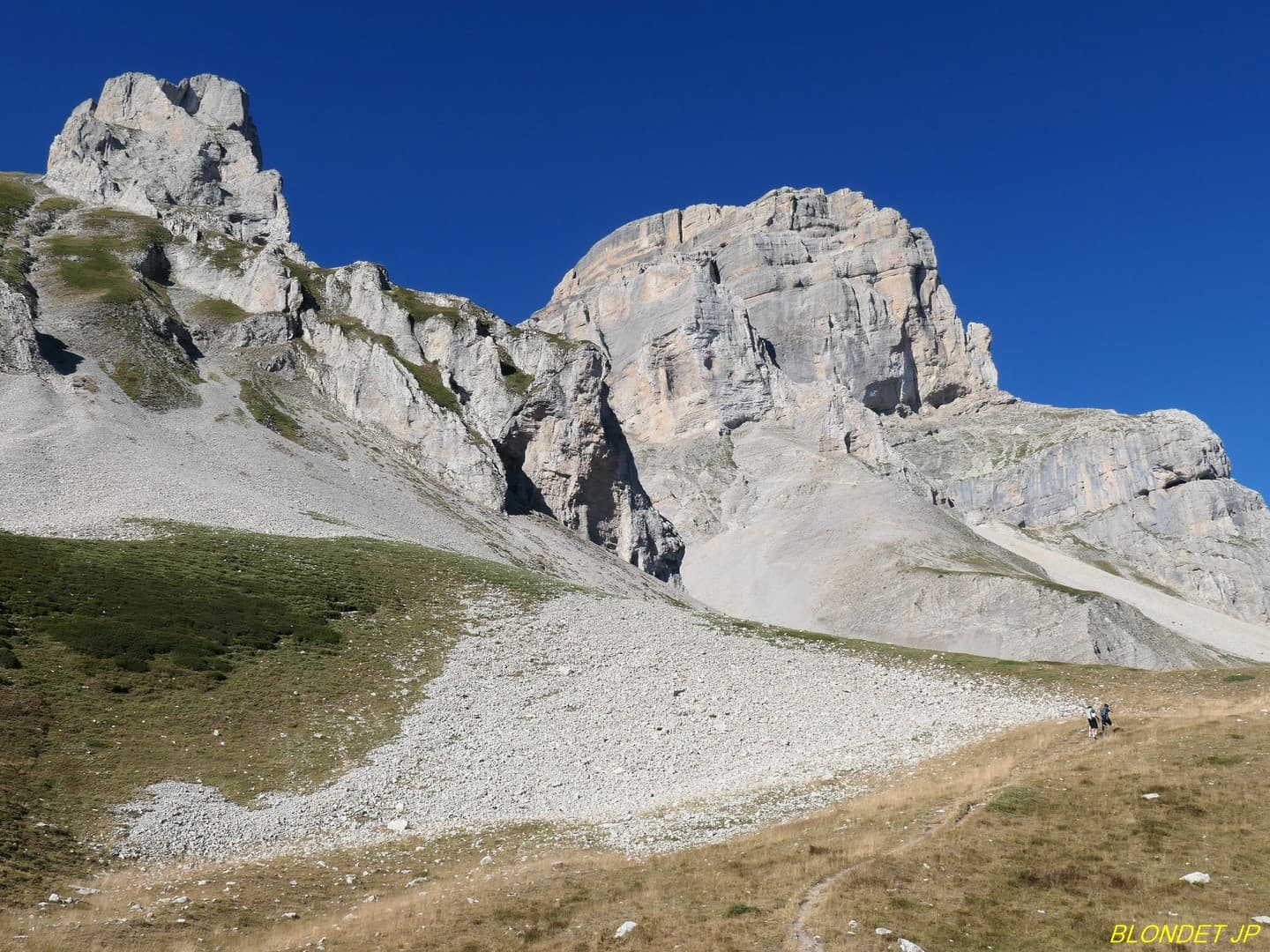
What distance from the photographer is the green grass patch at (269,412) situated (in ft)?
291

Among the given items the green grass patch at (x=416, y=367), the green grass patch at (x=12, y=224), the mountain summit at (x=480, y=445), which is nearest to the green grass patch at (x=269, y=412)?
the mountain summit at (x=480, y=445)

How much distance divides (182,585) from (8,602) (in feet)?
27.8

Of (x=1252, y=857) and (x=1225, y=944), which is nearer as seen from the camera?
(x=1225, y=944)

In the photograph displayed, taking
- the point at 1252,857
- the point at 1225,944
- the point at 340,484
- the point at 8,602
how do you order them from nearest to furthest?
1. the point at 1225,944
2. the point at 1252,857
3. the point at 8,602
4. the point at 340,484

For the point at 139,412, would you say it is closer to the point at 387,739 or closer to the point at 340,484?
the point at 340,484

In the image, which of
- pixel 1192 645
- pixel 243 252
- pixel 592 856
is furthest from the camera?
pixel 243 252

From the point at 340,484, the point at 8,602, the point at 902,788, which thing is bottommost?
the point at 902,788

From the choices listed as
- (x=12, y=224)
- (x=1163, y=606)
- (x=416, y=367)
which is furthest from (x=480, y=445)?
(x=1163, y=606)

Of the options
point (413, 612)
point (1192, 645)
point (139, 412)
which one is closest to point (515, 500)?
point (139, 412)

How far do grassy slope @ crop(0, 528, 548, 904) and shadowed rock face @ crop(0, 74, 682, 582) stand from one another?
47242mm

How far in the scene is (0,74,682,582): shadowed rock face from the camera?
9469cm

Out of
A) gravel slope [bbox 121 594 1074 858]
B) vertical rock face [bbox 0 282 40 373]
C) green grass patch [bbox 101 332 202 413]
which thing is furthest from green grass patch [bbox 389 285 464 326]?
gravel slope [bbox 121 594 1074 858]

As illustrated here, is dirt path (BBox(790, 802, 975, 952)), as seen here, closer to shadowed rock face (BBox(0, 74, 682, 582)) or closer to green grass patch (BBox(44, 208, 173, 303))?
shadowed rock face (BBox(0, 74, 682, 582))

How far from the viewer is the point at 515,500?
334ft
